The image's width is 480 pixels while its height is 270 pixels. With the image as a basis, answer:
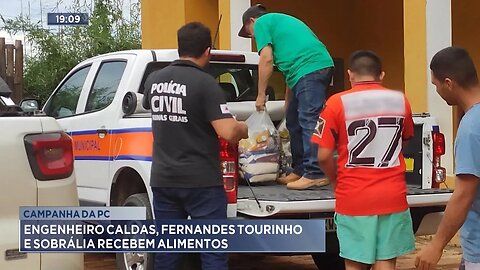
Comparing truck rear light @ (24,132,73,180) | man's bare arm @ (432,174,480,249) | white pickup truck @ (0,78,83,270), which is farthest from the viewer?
truck rear light @ (24,132,73,180)

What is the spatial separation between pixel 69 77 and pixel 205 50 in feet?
10.9

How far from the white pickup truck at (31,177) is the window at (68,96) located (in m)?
3.53

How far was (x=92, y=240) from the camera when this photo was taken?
4.59 metres

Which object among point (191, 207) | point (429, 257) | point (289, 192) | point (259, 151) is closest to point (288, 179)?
point (259, 151)

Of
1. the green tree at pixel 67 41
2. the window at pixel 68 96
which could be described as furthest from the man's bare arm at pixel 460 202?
the green tree at pixel 67 41

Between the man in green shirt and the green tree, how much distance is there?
18548 mm

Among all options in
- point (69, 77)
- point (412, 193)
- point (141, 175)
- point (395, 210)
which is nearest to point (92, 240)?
point (141, 175)

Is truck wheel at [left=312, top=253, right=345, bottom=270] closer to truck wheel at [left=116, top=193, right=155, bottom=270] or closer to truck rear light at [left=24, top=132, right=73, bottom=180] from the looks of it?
truck wheel at [left=116, top=193, right=155, bottom=270]

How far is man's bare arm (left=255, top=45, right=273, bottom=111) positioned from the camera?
5.94 meters

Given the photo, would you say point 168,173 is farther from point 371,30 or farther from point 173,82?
point 371,30

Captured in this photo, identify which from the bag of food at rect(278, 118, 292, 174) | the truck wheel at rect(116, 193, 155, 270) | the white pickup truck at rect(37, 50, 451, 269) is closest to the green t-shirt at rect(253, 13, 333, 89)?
the bag of food at rect(278, 118, 292, 174)

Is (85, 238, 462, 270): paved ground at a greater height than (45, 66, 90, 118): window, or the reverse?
(45, 66, 90, 118): window
